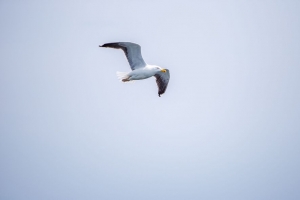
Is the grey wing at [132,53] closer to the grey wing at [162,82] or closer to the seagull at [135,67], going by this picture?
the seagull at [135,67]

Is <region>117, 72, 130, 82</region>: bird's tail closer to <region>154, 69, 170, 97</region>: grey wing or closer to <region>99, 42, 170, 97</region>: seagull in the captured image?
<region>99, 42, 170, 97</region>: seagull

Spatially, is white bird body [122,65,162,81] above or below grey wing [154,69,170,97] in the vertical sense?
above

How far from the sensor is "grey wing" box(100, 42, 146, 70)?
13781 mm

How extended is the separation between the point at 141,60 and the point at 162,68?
2.78 feet

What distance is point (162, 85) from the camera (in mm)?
14805

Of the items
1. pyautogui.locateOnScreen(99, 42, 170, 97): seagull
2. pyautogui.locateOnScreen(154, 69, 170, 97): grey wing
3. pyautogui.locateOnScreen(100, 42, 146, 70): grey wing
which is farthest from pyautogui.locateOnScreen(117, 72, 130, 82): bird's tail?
pyautogui.locateOnScreen(154, 69, 170, 97): grey wing

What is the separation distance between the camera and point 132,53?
46.8 feet

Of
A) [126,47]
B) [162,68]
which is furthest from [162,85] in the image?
[126,47]

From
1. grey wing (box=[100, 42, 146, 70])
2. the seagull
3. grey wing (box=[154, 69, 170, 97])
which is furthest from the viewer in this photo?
grey wing (box=[154, 69, 170, 97])

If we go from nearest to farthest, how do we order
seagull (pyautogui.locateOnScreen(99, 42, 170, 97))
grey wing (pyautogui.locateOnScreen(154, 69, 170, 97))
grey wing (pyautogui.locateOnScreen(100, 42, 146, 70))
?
grey wing (pyautogui.locateOnScreen(100, 42, 146, 70))
seagull (pyautogui.locateOnScreen(99, 42, 170, 97))
grey wing (pyautogui.locateOnScreen(154, 69, 170, 97))

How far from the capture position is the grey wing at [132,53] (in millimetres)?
13781

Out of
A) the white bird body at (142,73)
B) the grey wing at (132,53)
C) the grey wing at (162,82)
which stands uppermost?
the grey wing at (132,53)

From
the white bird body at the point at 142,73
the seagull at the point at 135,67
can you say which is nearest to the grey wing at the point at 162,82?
the seagull at the point at 135,67

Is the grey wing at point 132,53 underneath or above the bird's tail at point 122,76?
above
